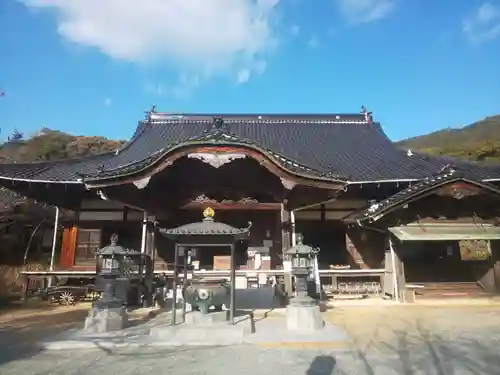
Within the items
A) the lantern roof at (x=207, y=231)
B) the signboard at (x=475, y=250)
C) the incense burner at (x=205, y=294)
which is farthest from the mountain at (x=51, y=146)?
the signboard at (x=475, y=250)

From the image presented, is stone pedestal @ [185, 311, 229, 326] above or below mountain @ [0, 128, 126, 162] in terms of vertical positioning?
below

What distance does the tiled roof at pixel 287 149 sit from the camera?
11.5 metres

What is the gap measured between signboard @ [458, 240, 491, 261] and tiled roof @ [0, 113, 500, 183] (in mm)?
2827

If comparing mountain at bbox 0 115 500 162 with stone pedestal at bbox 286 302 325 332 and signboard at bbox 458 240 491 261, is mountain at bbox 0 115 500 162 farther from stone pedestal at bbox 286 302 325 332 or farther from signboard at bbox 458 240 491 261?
stone pedestal at bbox 286 302 325 332

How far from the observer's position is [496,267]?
505 inches

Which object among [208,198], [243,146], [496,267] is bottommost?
[496,267]

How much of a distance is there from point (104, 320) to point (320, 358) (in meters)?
4.85

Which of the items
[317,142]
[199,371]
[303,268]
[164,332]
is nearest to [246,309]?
[303,268]

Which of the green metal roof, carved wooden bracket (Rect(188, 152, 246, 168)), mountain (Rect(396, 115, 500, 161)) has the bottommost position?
the green metal roof

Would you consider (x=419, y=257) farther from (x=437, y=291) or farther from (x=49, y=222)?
(x=49, y=222)

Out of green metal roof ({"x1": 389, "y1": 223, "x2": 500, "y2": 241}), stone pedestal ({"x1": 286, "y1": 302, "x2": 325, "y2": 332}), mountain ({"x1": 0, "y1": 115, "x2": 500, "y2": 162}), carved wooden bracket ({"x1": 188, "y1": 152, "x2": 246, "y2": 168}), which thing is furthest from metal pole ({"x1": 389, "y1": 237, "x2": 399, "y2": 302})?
mountain ({"x1": 0, "y1": 115, "x2": 500, "y2": 162})

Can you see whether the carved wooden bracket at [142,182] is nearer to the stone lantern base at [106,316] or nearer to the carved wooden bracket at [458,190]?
the stone lantern base at [106,316]

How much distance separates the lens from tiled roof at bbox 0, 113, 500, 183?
11516 mm

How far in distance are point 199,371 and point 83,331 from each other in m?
3.96
